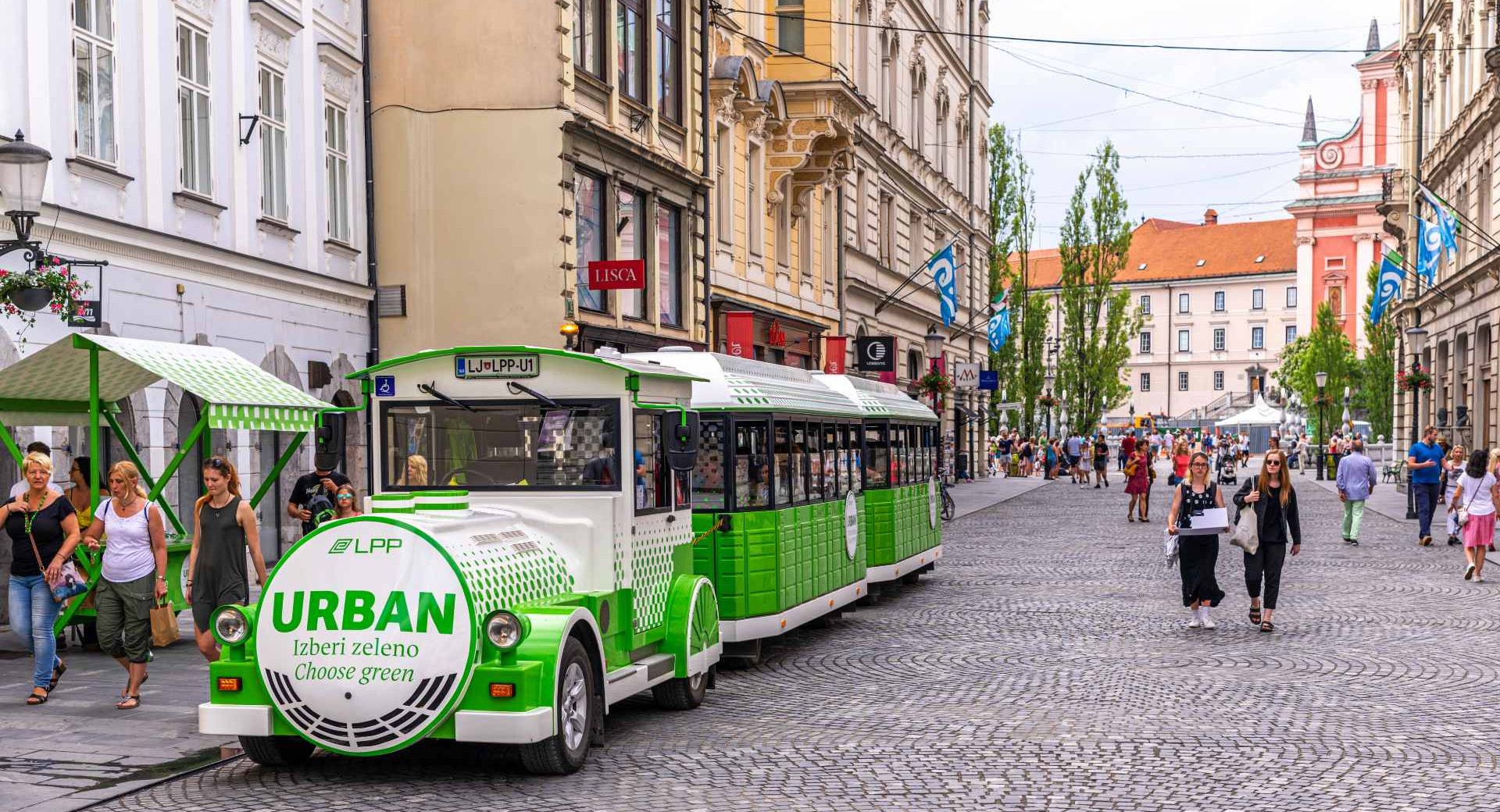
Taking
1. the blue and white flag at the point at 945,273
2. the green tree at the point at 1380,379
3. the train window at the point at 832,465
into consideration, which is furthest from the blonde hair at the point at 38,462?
the green tree at the point at 1380,379

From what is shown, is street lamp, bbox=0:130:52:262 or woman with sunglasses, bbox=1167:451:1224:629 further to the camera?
woman with sunglasses, bbox=1167:451:1224:629

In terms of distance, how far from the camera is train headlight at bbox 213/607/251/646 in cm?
804

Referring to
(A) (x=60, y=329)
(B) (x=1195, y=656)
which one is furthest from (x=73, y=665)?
(B) (x=1195, y=656)

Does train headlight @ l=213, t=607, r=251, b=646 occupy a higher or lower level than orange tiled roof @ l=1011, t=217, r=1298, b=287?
lower

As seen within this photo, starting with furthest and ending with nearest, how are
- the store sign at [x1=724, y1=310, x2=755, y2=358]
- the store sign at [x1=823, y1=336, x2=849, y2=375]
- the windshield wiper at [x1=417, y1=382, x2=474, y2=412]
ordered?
the store sign at [x1=823, y1=336, x2=849, y2=375]
the store sign at [x1=724, y1=310, x2=755, y2=358]
the windshield wiper at [x1=417, y1=382, x2=474, y2=412]

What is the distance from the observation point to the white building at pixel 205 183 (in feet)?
48.0

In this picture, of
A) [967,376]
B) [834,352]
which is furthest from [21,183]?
[967,376]

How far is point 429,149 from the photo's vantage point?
2247cm

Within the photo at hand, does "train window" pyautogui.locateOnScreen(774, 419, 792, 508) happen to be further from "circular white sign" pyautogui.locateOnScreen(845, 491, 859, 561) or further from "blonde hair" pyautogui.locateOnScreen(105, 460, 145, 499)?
"blonde hair" pyautogui.locateOnScreen(105, 460, 145, 499)

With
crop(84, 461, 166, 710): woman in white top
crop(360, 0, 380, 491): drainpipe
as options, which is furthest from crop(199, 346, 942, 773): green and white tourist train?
crop(360, 0, 380, 491): drainpipe

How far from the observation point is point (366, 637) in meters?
7.77

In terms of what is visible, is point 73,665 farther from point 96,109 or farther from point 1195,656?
point 1195,656

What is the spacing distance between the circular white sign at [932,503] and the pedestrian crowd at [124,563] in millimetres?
10149

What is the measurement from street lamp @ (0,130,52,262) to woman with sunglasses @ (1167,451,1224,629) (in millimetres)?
9543
